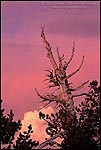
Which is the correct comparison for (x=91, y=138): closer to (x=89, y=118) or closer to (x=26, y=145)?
(x=89, y=118)

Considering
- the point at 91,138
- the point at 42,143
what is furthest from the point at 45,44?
the point at 91,138

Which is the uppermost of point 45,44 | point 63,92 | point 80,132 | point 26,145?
point 45,44

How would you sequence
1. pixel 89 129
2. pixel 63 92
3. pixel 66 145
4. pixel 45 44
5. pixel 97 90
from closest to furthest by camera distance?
1. pixel 66 145
2. pixel 89 129
3. pixel 97 90
4. pixel 63 92
5. pixel 45 44

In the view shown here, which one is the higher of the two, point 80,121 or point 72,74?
point 72,74

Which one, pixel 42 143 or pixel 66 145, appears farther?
pixel 42 143

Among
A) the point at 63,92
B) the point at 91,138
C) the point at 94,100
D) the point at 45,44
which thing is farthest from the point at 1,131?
the point at 45,44

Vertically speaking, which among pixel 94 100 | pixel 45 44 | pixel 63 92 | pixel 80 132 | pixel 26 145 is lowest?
pixel 26 145

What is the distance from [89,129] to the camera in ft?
67.7

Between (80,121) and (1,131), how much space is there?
4816 mm

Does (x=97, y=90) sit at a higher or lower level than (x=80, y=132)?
higher

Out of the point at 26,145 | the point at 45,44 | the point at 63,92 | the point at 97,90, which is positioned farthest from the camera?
the point at 45,44

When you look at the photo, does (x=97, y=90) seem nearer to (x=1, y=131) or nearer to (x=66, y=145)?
(x=66, y=145)

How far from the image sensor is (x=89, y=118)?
21.1 metres

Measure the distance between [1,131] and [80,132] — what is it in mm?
3858
